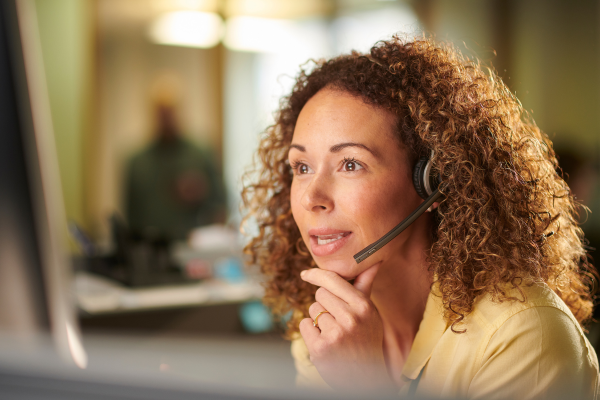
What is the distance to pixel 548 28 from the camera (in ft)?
10.7

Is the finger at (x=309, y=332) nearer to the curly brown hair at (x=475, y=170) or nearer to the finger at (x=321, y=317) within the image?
the finger at (x=321, y=317)

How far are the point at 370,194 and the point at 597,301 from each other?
2.18 ft

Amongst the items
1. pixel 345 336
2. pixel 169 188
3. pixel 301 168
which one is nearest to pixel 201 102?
pixel 169 188

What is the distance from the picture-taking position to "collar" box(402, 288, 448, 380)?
81 centimetres

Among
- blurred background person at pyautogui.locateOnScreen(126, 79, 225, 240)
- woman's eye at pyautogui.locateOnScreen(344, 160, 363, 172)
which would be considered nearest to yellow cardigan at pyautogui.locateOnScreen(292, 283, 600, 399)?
woman's eye at pyautogui.locateOnScreen(344, 160, 363, 172)

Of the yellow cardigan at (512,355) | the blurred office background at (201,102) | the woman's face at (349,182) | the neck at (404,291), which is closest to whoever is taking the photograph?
the yellow cardigan at (512,355)

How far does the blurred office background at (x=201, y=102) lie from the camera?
6.37ft

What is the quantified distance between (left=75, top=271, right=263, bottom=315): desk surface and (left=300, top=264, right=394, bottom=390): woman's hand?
1.04m

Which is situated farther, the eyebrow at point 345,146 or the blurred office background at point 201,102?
the blurred office background at point 201,102

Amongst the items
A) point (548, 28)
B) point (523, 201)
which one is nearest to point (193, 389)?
point (523, 201)

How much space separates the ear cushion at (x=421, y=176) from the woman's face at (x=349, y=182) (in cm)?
2

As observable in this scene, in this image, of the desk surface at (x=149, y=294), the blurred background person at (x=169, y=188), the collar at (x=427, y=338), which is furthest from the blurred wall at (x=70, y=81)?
the collar at (x=427, y=338)

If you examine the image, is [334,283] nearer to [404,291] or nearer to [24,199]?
[404,291]

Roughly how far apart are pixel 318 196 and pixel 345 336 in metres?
0.23
